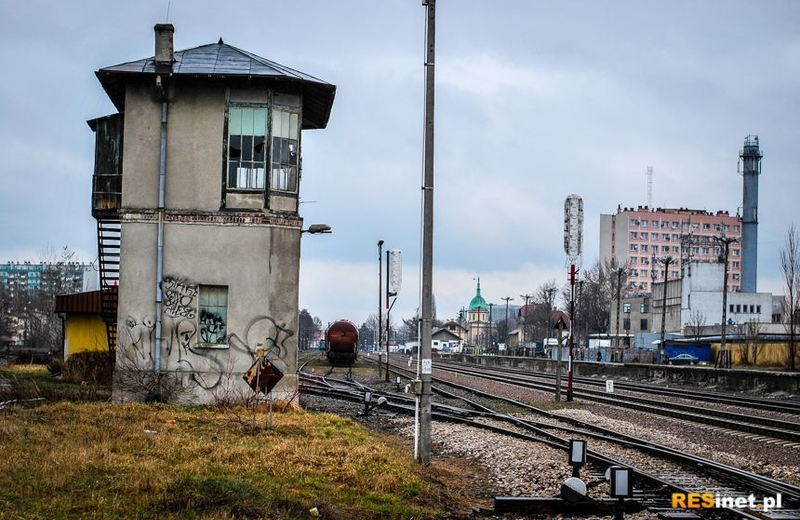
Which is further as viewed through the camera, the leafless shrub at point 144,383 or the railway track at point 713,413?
the leafless shrub at point 144,383

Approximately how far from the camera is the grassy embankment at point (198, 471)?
30.1ft

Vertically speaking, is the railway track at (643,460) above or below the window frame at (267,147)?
below

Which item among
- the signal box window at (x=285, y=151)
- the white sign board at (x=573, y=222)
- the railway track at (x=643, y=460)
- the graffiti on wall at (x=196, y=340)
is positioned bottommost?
the railway track at (x=643, y=460)

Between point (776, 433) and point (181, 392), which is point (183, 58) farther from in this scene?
point (776, 433)

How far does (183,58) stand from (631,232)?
144583 mm

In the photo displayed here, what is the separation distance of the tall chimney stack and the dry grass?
109153 millimetres

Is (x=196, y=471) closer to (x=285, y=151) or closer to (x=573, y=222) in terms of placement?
(x=285, y=151)

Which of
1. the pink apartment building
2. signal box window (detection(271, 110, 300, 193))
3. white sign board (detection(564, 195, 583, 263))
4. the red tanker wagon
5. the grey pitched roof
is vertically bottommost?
the red tanker wagon

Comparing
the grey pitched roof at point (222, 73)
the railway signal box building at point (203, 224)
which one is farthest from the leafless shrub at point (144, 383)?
the grey pitched roof at point (222, 73)

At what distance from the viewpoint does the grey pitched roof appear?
21906 mm

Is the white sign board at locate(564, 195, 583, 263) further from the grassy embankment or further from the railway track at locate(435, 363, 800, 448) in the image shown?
the grassy embankment

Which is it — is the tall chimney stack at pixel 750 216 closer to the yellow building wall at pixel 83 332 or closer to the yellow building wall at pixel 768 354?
the yellow building wall at pixel 768 354

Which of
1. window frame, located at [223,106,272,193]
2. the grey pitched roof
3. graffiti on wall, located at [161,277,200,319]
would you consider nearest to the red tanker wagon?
the grey pitched roof

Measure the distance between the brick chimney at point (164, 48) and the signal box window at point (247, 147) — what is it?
6.67 feet
